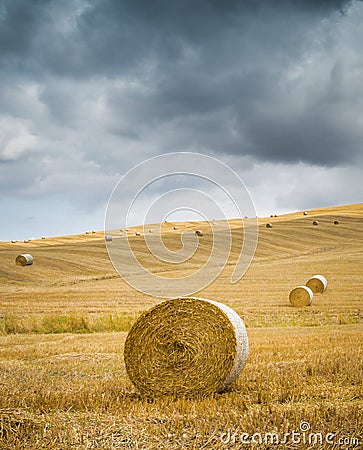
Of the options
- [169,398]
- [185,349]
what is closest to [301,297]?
[185,349]

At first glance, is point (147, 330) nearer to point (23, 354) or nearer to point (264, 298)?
point (23, 354)

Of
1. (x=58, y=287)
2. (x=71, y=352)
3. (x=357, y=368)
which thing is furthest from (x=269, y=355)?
(x=58, y=287)

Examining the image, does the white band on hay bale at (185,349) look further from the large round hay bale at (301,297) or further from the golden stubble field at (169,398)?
the large round hay bale at (301,297)

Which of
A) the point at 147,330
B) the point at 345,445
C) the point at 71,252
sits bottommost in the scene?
the point at 345,445

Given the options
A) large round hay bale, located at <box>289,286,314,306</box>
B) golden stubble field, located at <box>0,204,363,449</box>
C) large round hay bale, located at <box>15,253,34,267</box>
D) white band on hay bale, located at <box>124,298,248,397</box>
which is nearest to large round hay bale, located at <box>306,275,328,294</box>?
golden stubble field, located at <box>0,204,363,449</box>

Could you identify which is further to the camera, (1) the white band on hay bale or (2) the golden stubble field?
(1) the white band on hay bale

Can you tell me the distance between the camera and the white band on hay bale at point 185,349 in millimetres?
6852

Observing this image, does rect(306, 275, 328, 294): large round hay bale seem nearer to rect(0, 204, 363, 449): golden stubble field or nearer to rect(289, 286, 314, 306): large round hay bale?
rect(0, 204, 363, 449): golden stubble field

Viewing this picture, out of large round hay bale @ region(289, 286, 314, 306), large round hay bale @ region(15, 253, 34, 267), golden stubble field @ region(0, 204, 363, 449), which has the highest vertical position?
large round hay bale @ region(15, 253, 34, 267)

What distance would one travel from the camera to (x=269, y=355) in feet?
30.1

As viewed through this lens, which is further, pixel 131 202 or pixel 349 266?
pixel 349 266

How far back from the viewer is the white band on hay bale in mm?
6852

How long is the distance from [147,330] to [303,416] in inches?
111

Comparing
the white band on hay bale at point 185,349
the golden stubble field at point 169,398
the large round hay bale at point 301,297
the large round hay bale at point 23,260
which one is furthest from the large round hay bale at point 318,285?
Answer: the large round hay bale at point 23,260
